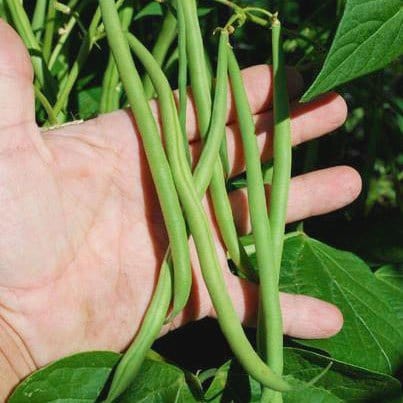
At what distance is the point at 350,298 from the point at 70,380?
0.50 metres

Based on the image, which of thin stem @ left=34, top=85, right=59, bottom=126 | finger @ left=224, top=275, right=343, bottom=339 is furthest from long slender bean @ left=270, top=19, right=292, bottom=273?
thin stem @ left=34, top=85, right=59, bottom=126

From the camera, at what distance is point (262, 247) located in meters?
1.11

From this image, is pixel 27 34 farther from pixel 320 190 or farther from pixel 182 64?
pixel 320 190

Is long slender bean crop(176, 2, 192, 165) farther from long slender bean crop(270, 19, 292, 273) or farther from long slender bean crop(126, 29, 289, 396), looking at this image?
long slender bean crop(270, 19, 292, 273)

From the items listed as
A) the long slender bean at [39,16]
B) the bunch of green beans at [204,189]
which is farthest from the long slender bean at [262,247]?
the long slender bean at [39,16]

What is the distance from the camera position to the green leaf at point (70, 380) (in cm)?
105

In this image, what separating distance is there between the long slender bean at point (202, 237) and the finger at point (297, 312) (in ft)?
0.60

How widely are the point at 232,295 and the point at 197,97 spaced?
0.34 m

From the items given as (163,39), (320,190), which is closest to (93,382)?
(320,190)

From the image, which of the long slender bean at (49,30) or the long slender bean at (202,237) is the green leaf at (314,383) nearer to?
the long slender bean at (202,237)

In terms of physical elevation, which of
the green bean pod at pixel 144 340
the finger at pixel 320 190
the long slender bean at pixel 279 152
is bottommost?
the green bean pod at pixel 144 340

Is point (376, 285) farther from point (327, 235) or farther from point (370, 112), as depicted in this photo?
point (370, 112)

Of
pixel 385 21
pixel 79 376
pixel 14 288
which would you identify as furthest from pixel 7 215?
pixel 385 21

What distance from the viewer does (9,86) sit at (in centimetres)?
111
